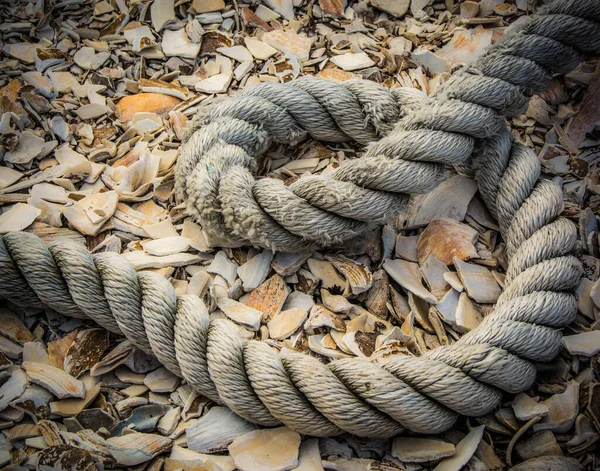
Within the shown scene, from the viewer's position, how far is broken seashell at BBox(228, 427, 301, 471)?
111cm

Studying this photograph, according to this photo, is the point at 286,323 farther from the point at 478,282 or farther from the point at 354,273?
the point at 478,282

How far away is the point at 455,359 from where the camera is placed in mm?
1142

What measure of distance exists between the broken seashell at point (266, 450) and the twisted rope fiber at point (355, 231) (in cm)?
3

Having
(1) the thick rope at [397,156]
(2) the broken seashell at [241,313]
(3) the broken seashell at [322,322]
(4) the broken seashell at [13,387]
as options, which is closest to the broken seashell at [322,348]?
(3) the broken seashell at [322,322]

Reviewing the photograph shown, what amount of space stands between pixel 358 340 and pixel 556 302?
0.43m

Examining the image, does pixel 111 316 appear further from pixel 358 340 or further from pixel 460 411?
A: pixel 460 411

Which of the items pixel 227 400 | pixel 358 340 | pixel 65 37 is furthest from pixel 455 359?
pixel 65 37

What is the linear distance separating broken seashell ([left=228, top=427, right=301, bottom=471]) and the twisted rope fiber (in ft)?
0.11

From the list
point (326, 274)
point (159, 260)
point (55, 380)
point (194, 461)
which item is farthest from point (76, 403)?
point (326, 274)

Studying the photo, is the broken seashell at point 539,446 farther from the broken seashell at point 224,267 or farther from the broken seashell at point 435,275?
the broken seashell at point 224,267

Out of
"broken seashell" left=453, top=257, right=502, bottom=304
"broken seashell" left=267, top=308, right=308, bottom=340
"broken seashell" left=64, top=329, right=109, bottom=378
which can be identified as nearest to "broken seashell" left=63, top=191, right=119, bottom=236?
"broken seashell" left=64, top=329, right=109, bottom=378

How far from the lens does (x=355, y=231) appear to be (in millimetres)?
Result: 1408

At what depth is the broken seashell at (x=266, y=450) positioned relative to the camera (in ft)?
3.65

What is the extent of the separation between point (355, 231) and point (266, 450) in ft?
1.82
